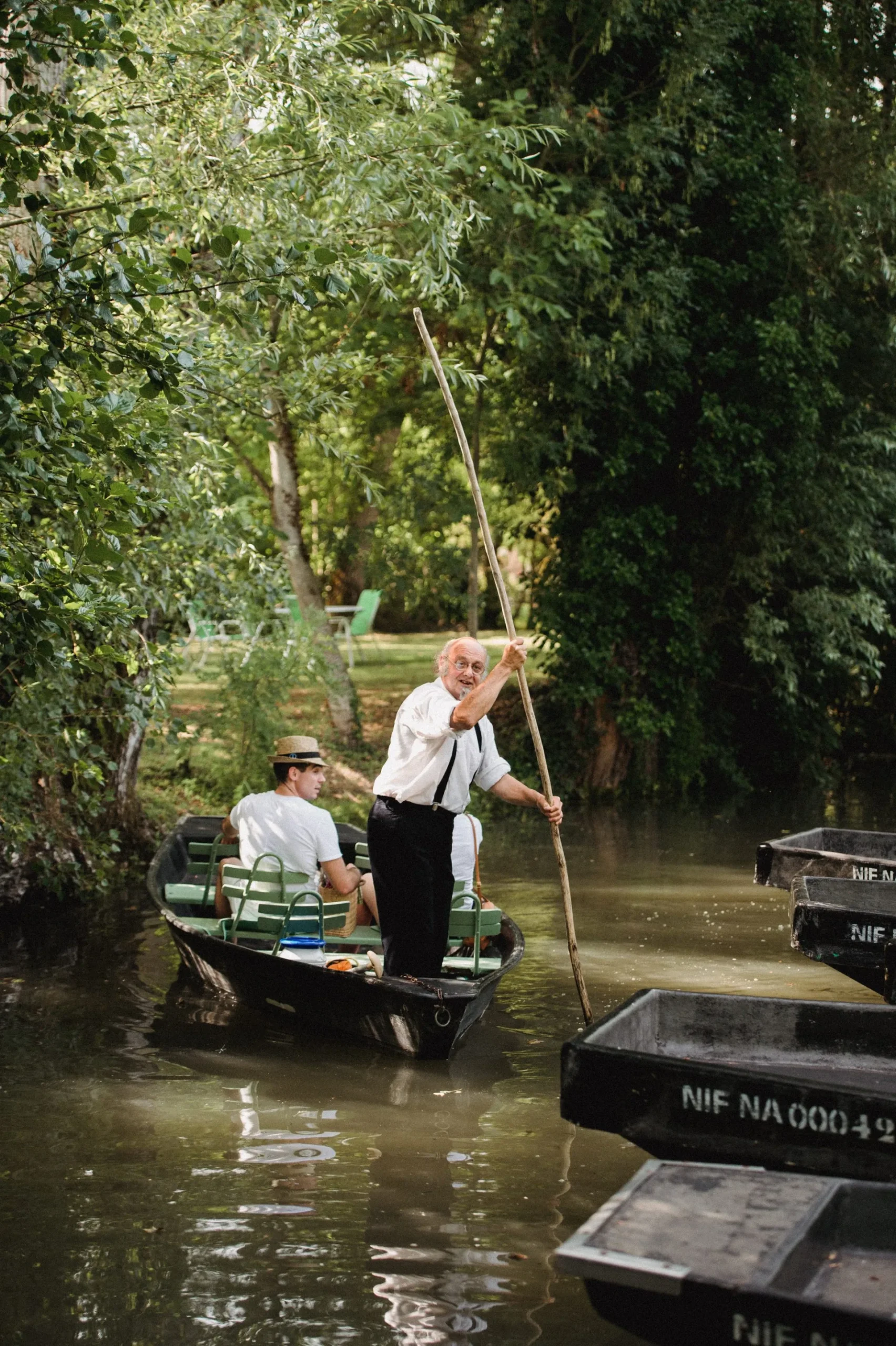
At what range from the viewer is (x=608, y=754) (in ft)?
63.4

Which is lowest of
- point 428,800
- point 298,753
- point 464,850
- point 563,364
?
point 464,850

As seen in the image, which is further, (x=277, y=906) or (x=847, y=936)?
(x=277, y=906)

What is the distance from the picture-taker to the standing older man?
7.10 meters

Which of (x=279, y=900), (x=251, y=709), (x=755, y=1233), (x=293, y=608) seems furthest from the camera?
(x=293, y=608)

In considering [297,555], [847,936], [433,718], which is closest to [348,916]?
[433,718]

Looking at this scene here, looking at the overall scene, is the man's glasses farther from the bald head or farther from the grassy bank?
the grassy bank

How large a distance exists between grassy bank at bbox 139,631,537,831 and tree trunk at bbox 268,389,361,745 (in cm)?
22

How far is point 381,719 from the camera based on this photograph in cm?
1991

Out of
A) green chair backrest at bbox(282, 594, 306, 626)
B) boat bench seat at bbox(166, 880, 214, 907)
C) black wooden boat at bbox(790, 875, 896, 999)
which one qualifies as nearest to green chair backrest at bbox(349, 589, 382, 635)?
green chair backrest at bbox(282, 594, 306, 626)

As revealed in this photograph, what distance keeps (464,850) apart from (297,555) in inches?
398

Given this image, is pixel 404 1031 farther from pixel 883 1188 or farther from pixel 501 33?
pixel 501 33

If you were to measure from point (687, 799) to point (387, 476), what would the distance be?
19.2ft

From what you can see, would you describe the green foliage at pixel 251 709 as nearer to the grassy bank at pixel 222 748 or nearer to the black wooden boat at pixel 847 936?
the grassy bank at pixel 222 748

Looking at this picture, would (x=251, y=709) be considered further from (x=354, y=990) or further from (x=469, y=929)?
(x=354, y=990)
